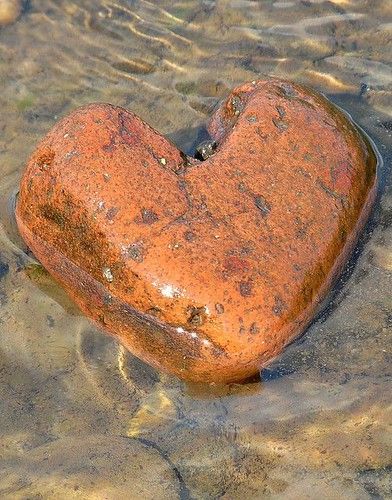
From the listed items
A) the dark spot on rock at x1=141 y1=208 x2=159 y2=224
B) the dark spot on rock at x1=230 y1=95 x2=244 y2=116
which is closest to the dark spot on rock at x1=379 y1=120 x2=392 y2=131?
the dark spot on rock at x1=230 y1=95 x2=244 y2=116

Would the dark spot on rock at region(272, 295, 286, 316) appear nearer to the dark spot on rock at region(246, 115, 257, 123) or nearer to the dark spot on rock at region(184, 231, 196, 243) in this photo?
the dark spot on rock at region(184, 231, 196, 243)

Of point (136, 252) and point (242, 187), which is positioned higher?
point (242, 187)

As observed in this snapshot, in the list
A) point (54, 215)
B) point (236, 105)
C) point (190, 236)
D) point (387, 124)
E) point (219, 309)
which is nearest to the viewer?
point (219, 309)

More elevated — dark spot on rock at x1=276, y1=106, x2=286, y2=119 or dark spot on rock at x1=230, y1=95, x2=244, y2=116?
dark spot on rock at x1=276, y1=106, x2=286, y2=119

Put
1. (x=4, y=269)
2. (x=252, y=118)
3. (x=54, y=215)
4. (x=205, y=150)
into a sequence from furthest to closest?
(x=205, y=150) < (x=4, y=269) < (x=252, y=118) < (x=54, y=215)

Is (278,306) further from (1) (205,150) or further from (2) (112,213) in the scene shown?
(1) (205,150)

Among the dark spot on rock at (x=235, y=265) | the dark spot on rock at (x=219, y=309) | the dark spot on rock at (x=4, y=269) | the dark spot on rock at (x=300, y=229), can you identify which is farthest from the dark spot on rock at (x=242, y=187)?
the dark spot on rock at (x=4, y=269)

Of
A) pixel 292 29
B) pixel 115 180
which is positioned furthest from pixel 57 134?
pixel 292 29

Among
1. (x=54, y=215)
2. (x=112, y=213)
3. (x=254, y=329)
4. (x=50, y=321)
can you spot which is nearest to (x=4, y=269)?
(x=50, y=321)
